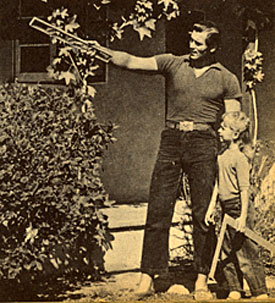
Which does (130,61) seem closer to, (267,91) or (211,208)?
(211,208)

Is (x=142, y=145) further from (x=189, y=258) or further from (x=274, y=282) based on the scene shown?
(x=274, y=282)

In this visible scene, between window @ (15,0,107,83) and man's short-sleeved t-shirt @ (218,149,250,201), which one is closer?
man's short-sleeved t-shirt @ (218,149,250,201)

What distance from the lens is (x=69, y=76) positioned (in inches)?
272

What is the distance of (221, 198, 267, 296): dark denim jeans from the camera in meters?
6.87

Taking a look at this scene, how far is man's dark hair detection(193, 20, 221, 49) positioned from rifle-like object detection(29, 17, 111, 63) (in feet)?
3.13

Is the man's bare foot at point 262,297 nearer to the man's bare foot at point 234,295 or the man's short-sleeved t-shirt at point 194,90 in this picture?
the man's bare foot at point 234,295

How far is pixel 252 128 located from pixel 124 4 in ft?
6.74

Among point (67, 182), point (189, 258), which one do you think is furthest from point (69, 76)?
point (189, 258)

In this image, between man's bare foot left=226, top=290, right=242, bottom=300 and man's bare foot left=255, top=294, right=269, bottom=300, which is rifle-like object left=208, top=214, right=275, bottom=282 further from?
man's bare foot left=255, top=294, right=269, bottom=300

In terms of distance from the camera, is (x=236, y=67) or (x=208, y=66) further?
(x=236, y=67)

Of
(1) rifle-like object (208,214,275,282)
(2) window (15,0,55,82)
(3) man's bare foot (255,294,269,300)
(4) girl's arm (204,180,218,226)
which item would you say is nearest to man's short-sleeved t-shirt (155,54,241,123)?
(4) girl's arm (204,180,218,226)

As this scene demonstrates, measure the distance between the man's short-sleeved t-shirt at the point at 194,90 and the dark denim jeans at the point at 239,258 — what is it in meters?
0.96

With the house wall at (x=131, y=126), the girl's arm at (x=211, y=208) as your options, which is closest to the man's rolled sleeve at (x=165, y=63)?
the house wall at (x=131, y=126)

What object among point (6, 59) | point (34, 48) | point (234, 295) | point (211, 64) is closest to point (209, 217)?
point (234, 295)
